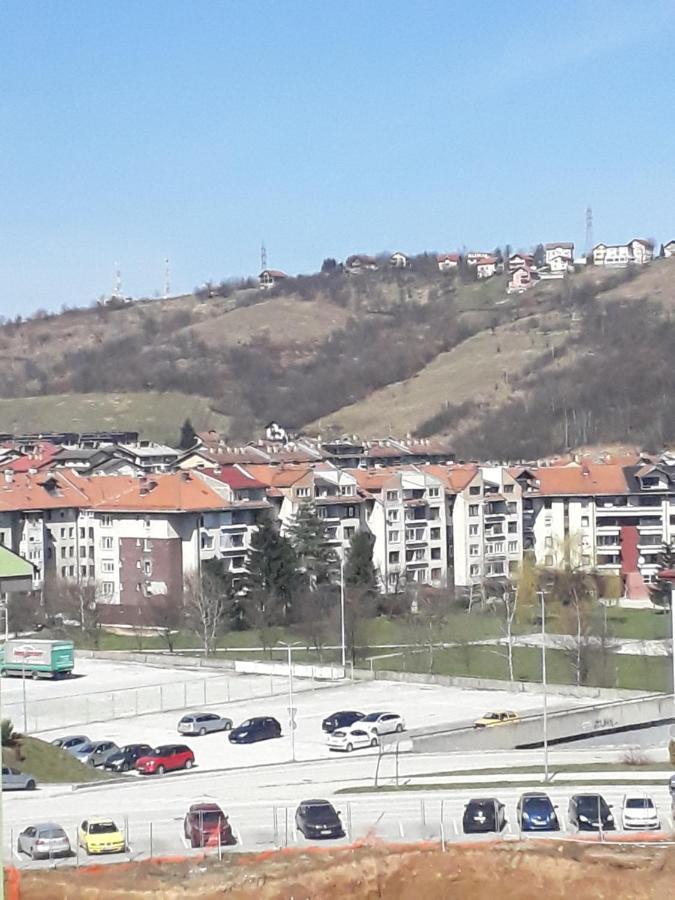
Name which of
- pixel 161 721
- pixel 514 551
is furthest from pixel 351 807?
pixel 514 551

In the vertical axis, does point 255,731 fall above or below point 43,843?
below

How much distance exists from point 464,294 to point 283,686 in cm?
10817

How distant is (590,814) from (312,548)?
95.3 feet

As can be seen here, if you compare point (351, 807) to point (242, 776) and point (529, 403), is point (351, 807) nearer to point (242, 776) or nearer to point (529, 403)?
point (242, 776)

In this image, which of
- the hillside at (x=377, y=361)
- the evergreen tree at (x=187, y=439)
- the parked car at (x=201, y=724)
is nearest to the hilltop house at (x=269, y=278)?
the hillside at (x=377, y=361)

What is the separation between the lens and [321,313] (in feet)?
459

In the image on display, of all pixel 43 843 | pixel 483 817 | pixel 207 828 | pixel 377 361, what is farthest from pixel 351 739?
pixel 377 361

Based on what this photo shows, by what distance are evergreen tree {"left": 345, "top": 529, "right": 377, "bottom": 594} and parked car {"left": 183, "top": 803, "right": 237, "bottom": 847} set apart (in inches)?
1049

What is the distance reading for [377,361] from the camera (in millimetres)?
121562

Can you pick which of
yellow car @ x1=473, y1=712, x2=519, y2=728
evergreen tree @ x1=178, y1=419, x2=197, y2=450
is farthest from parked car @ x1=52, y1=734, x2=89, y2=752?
evergreen tree @ x1=178, y1=419, x2=197, y2=450

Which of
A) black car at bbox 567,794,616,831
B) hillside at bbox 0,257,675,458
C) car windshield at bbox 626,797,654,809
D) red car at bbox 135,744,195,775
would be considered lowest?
red car at bbox 135,744,195,775

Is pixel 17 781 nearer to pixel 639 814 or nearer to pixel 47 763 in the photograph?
pixel 47 763

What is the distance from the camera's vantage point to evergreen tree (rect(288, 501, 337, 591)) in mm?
44719

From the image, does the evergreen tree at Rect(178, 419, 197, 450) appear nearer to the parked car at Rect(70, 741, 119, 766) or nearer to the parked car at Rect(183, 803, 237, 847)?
the parked car at Rect(70, 741, 119, 766)
